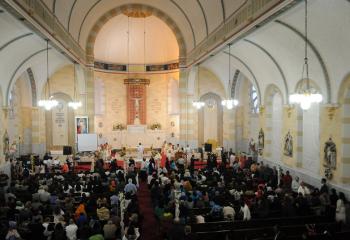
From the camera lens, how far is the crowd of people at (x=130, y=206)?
8992 millimetres

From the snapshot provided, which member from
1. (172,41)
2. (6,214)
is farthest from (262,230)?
(172,41)

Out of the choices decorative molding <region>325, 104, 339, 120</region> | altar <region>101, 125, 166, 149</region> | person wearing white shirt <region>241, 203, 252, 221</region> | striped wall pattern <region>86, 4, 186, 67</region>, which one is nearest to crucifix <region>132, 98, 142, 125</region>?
altar <region>101, 125, 166, 149</region>

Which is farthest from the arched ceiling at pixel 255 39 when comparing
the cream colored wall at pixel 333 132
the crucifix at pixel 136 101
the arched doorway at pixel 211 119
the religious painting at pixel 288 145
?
the crucifix at pixel 136 101

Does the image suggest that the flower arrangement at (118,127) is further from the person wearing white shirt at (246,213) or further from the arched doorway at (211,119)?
the person wearing white shirt at (246,213)

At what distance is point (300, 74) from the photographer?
1502 centimetres

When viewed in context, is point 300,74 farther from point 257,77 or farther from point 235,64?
point 235,64

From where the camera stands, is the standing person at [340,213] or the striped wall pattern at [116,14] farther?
the striped wall pattern at [116,14]

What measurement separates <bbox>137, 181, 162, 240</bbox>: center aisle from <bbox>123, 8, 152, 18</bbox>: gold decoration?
12.2 meters

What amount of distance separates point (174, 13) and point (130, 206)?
15320mm

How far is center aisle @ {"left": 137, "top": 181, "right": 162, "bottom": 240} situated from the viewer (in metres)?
11.2

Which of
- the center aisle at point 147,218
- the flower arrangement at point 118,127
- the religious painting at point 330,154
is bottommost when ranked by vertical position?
the center aisle at point 147,218

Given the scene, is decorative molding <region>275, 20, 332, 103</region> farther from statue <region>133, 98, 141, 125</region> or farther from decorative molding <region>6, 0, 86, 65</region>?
statue <region>133, 98, 141, 125</region>

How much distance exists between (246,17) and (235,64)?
26.9ft

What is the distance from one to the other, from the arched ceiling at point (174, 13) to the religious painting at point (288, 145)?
20.9 ft
